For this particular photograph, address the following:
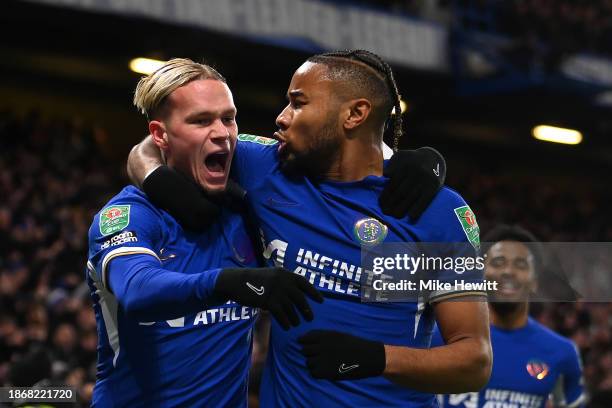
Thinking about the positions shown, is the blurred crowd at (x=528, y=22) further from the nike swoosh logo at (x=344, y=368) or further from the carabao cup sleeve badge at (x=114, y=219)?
the nike swoosh logo at (x=344, y=368)

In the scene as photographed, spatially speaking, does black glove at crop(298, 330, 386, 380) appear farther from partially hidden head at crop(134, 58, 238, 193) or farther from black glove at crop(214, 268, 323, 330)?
partially hidden head at crop(134, 58, 238, 193)

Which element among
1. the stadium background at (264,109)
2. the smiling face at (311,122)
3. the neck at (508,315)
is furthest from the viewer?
the stadium background at (264,109)

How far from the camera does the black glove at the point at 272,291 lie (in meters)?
2.96

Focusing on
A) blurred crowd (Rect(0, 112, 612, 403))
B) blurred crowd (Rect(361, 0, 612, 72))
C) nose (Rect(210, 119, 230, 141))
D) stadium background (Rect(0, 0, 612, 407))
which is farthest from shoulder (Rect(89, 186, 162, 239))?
blurred crowd (Rect(361, 0, 612, 72))

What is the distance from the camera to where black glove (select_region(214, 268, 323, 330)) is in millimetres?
2959

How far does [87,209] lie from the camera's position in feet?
44.7

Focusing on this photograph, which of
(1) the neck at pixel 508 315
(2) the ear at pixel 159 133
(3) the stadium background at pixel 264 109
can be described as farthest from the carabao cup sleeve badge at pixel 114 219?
(3) the stadium background at pixel 264 109

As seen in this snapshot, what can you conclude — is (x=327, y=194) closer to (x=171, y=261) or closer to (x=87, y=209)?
(x=171, y=261)

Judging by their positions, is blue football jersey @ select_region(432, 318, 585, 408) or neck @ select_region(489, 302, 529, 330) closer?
blue football jersey @ select_region(432, 318, 585, 408)

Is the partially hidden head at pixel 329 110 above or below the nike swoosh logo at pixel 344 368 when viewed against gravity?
above

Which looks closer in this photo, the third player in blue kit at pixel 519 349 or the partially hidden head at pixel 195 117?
the partially hidden head at pixel 195 117

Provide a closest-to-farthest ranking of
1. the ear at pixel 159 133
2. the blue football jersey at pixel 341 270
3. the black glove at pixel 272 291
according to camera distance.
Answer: the black glove at pixel 272 291
the blue football jersey at pixel 341 270
the ear at pixel 159 133

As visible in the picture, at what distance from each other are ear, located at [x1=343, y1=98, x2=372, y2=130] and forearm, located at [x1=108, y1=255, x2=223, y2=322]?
0.83m

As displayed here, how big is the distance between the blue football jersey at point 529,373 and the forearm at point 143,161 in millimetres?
2683
